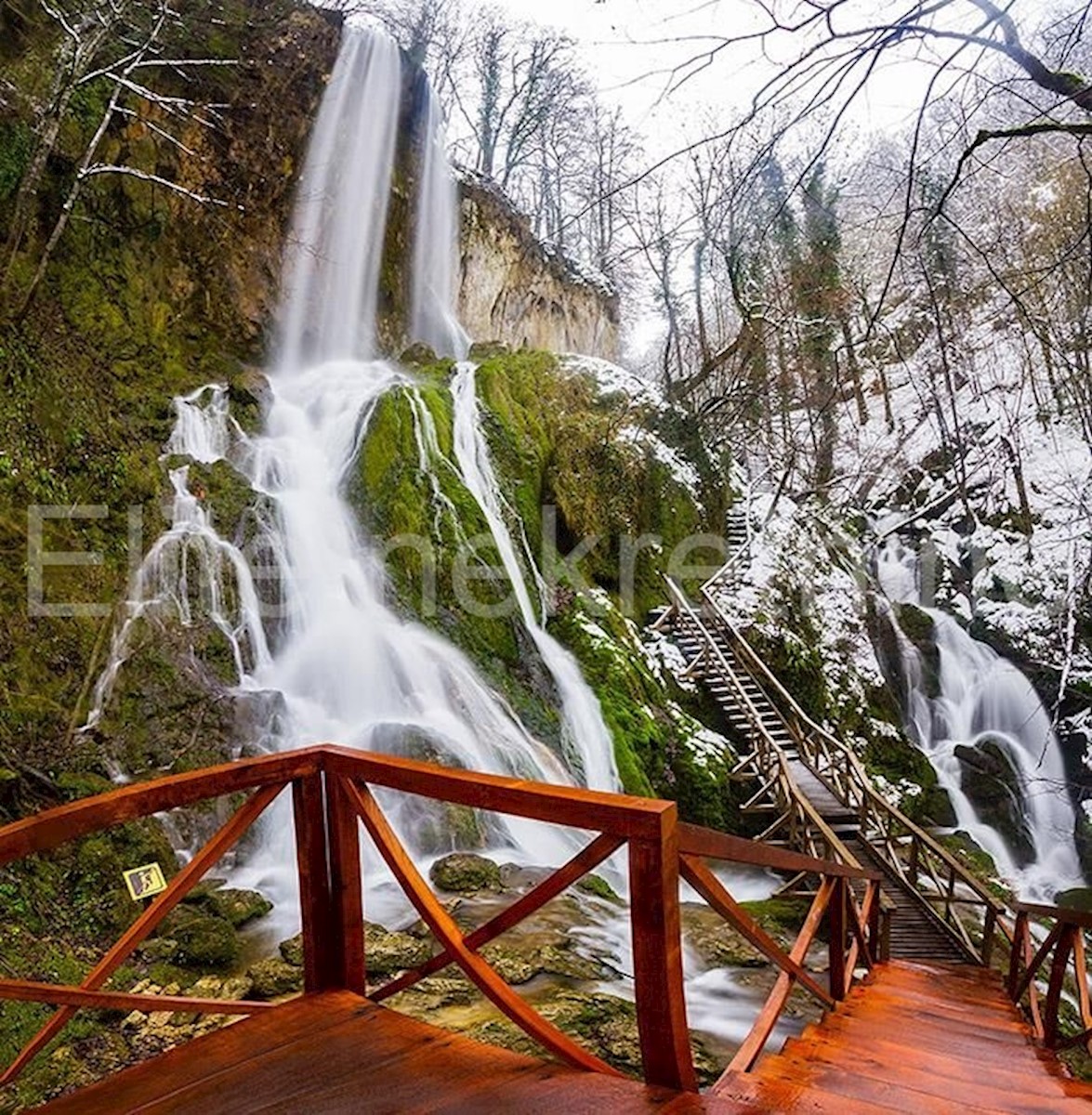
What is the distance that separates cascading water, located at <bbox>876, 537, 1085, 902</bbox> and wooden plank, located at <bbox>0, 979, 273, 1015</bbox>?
12337mm


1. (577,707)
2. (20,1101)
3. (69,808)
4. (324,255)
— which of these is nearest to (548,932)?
(20,1101)

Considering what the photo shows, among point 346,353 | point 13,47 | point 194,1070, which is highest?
point 13,47

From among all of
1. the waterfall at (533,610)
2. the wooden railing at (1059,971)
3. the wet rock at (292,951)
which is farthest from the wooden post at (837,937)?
the waterfall at (533,610)

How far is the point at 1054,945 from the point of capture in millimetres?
3777

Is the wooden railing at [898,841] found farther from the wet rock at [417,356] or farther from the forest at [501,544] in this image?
the wet rock at [417,356]

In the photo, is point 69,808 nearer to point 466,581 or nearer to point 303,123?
point 466,581

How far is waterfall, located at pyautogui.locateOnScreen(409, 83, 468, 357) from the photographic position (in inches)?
764

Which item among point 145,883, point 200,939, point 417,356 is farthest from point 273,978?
point 417,356

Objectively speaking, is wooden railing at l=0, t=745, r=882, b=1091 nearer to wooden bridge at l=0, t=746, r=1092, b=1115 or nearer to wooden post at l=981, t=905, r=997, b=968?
A: wooden bridge at l=0, t=746, r=1092, b=1115

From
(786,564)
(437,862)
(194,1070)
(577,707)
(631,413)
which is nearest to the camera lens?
(194,1070)

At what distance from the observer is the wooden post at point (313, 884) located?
235 cm

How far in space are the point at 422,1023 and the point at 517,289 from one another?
2356 cm

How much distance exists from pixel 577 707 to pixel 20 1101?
23.4ft

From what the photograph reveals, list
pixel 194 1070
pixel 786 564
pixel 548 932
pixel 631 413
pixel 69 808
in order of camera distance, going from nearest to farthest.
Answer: pixel 69 808, pixel 194 1070, pixel 548 932, pixel 631 413, pixel 786 564
